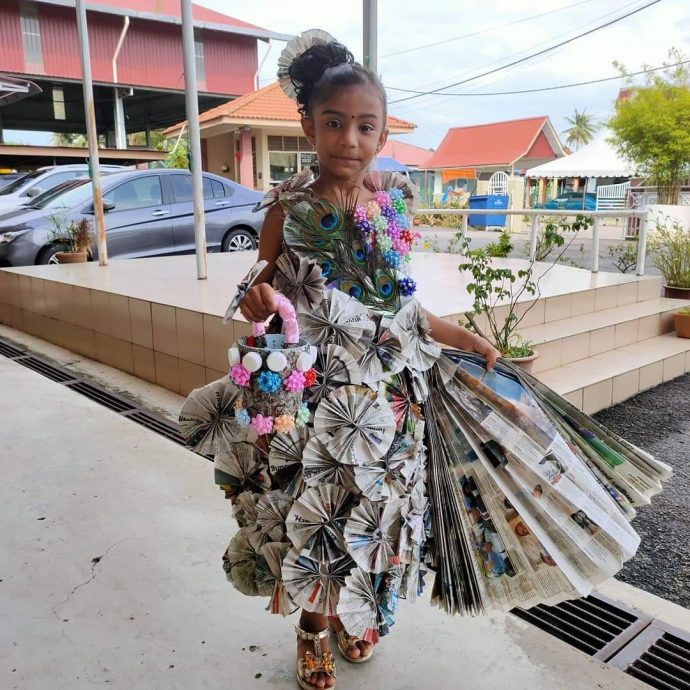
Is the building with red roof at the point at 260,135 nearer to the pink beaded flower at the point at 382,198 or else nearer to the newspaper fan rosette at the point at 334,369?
the pink beaded flower at the point at 382,198

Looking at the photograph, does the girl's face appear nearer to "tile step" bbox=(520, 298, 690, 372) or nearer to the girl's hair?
the girl's hair

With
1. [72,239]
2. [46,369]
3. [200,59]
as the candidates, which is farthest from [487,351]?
[200,59]

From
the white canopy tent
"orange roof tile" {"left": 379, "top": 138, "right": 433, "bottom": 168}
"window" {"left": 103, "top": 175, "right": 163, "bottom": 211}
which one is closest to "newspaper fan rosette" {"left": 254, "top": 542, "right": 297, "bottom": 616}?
"window" {"left": 103, "top": 175, "right": 163, "bottom": 211}

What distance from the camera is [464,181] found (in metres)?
24.8

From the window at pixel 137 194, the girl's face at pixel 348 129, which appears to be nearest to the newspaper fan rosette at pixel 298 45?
the girl's face at pixel 348 129

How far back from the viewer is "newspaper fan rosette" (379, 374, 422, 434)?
1.39 meters

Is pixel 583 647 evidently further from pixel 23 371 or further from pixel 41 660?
pixel 23 371

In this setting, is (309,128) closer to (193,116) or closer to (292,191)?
(292,191)

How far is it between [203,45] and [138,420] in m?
14.3

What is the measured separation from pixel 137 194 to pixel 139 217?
27 cm

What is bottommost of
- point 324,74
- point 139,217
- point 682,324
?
point 682,324

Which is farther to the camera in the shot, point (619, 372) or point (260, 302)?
point (619, 372)

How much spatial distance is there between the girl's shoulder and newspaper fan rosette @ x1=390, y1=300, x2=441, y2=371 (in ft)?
1.08

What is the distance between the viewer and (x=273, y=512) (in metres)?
1.35
